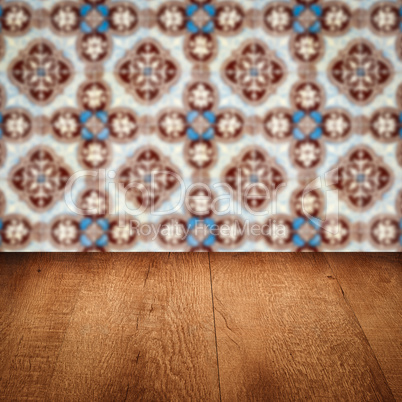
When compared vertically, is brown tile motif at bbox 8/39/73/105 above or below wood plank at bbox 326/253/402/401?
above

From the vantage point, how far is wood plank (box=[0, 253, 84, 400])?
86 centimetres

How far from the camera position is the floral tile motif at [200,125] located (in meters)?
1.34

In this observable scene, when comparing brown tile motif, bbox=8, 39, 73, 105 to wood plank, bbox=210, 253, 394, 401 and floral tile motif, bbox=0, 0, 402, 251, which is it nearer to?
floral tile motif, bbox=0, 0, 402, 251

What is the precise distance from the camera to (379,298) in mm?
1174

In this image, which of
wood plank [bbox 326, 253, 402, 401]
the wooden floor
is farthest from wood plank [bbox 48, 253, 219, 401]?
wood plank [bbox 326, 253, 402, 401]

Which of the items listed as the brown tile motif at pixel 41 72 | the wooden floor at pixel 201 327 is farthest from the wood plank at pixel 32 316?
the brown tile motif at pixel 41 72

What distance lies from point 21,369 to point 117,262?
50 cm

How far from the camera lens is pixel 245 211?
1421 millimetres

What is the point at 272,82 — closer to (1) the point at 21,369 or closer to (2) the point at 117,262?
(2) the point at 117,262

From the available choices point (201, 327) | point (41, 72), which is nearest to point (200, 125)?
point (41, 72)

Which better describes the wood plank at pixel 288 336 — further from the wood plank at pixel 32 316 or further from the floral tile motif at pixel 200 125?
the wood plank at pixel 32 316

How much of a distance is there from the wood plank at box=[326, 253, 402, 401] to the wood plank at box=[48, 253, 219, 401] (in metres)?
0.32

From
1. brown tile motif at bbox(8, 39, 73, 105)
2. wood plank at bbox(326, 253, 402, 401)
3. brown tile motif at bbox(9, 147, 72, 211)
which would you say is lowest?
wood plank at bbox(326, 253, 402, 401)

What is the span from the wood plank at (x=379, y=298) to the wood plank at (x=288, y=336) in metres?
0.02
